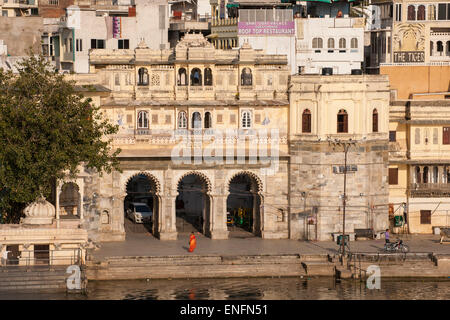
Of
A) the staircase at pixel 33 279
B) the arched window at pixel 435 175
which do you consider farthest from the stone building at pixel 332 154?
the staircase at pixel 33 279

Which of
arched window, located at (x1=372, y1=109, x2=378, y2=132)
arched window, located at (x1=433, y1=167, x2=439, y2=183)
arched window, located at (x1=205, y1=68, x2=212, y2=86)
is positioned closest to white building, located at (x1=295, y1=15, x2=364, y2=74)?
arched window, located at (x1=433, y1=167, x2=439, y2=183)

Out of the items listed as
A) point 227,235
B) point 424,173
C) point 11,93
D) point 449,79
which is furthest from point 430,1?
point 11,93

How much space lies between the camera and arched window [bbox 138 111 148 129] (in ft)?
323

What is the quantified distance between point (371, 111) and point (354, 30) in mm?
24253

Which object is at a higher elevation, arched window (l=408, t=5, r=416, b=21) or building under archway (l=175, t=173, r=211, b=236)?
arched window (l=408, t=5, r=416, b=21)

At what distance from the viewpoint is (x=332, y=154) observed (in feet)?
320

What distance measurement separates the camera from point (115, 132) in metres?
95.1

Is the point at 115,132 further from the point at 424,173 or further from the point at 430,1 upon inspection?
the point at 430,1

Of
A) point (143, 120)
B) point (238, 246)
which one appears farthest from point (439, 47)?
point (238, 246)

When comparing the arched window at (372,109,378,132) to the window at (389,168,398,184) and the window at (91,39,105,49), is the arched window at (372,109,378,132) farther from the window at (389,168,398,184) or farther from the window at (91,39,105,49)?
the window at (91,39,105,49)

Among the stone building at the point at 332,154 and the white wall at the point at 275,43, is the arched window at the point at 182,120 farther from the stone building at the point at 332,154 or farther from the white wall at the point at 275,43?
the white wall at the point at 275,43

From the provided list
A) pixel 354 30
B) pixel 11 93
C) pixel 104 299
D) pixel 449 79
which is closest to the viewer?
pixel 104 299

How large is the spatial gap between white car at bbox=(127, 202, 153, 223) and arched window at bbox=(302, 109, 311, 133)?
477 inches

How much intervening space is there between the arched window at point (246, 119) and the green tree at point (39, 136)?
936cm
